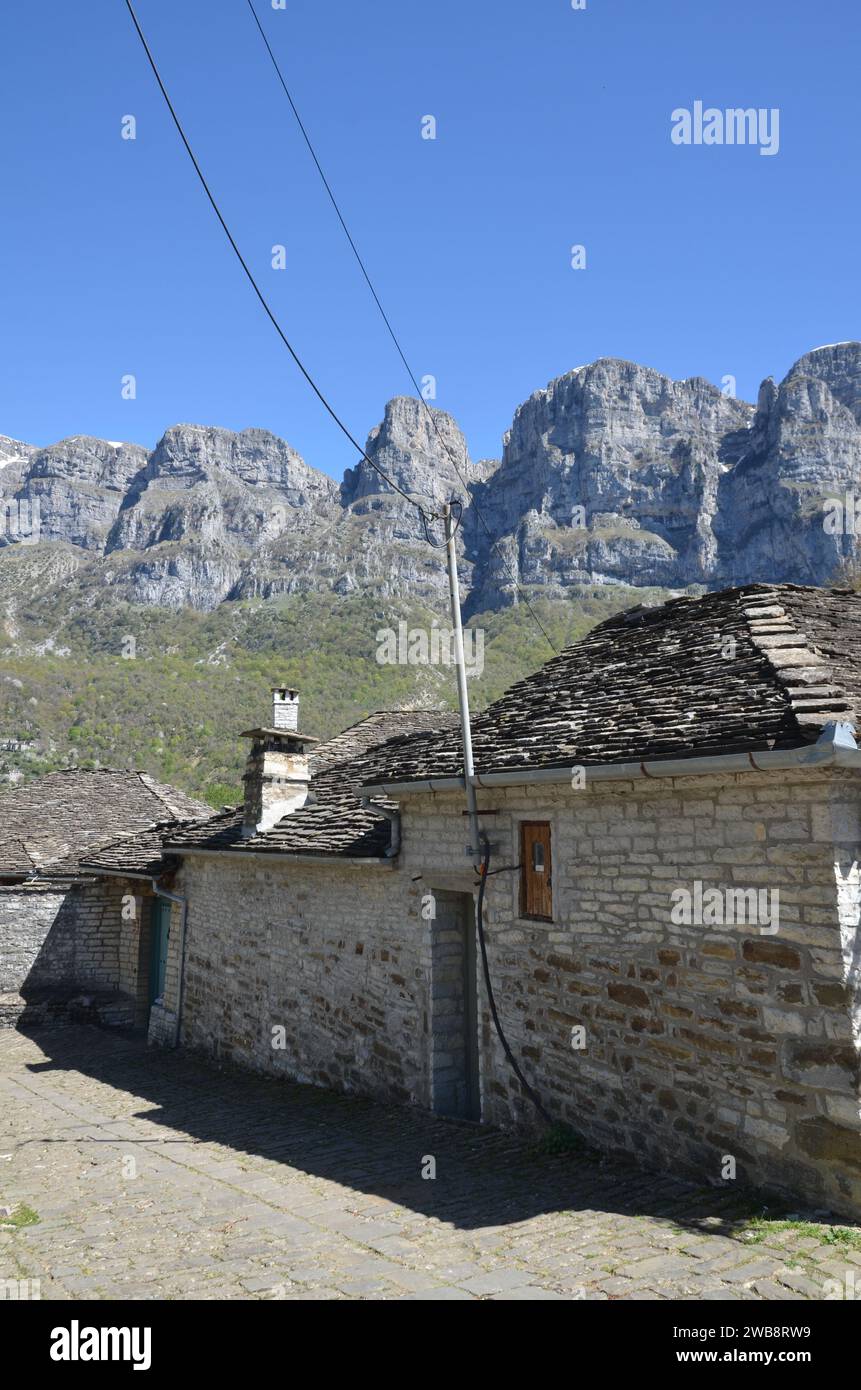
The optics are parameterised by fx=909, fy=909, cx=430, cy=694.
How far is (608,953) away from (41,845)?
15107 millimetres

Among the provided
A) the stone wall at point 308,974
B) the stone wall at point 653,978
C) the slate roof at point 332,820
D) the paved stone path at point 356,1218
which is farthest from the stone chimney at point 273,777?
the paved stone path at point 356,1218

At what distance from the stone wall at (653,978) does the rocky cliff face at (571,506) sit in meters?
67.3

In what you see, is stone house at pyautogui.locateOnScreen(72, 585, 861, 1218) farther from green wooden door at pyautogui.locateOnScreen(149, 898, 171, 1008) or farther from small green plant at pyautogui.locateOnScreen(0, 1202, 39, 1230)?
green wooden door at pyautogui.locateOnScreen(149, 898, 171, 1008)

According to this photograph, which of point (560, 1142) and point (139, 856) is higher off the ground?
point (139, 856)

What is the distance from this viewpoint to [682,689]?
7.20 metres

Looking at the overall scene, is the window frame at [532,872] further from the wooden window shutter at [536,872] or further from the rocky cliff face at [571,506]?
the rocky cliff face at [571,506]

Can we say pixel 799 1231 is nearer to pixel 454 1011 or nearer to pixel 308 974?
pixel 454 1011

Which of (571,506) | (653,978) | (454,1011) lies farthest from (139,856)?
(571,506)

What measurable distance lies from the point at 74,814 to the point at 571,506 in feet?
303

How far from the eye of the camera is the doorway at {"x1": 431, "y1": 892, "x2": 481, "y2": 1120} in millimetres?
8805

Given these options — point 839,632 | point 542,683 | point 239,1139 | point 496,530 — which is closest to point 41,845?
point 239,1139

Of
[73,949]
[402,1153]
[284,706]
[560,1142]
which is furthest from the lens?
[73,949]

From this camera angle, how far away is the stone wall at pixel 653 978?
5.47 metres

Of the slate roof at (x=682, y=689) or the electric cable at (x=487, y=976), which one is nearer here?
the slate roof at (x=682, y=689)
